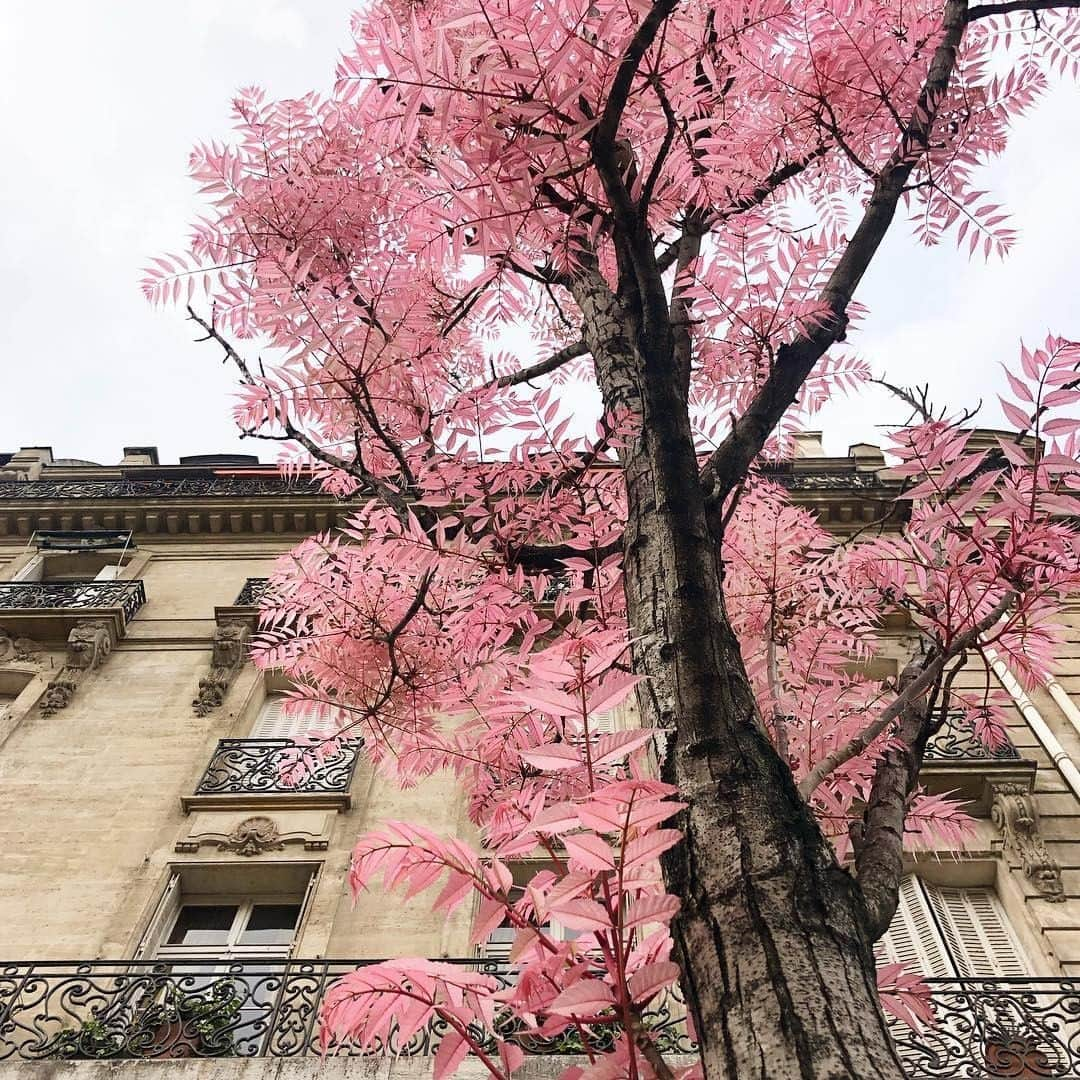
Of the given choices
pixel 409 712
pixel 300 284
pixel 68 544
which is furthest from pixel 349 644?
pixel 68 544

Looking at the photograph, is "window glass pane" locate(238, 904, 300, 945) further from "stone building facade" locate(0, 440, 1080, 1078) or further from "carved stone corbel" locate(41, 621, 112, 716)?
"carved stone corbel" locate(41, 621, 112, 716)

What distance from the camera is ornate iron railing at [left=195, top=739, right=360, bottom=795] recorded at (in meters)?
9.44

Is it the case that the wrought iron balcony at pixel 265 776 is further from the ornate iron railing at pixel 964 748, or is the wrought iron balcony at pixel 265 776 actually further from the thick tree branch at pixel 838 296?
the thick tree branch at pixel 838 296

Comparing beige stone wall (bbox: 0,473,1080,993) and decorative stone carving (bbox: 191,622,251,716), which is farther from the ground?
decorative stone carving (bbox: 191,622,251,716)

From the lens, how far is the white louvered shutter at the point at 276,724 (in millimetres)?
10664

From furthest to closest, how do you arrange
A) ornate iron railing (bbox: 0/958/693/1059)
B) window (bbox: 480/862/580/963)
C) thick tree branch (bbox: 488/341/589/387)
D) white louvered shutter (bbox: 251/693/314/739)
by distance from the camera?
white louvered shutter (bbox: 251/693/314/739) < window (bbox: 480/862/580/963) < ornate iron railing (bbox: 0/958/693/1059) < thick tree branch (bbox: 488/341/589/387)

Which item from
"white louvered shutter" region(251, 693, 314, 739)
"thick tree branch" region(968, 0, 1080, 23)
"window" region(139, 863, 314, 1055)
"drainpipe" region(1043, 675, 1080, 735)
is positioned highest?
"white louvered shutter" region(251, 693, 314, 739)

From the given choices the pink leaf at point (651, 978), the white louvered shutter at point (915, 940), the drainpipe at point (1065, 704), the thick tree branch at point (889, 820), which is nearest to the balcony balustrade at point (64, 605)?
the white louvered shutter at point (915, 940)

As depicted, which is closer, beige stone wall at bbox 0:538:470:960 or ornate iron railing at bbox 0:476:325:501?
beige stone wall at bbox 0:538:470:960

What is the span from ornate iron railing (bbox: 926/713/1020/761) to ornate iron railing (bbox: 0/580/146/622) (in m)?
10.0

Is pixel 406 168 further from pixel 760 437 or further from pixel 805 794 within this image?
pixel 805 794

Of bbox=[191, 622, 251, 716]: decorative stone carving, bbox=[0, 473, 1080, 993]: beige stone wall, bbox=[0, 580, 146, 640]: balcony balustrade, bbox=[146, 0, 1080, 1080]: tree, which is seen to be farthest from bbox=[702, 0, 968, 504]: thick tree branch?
bbox=[0, 580, 146, 640]: balcony balustrade

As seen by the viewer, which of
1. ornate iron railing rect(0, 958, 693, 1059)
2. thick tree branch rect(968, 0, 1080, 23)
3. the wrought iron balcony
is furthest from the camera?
the wrought iron balcony

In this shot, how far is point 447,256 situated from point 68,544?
13023 millimetres
